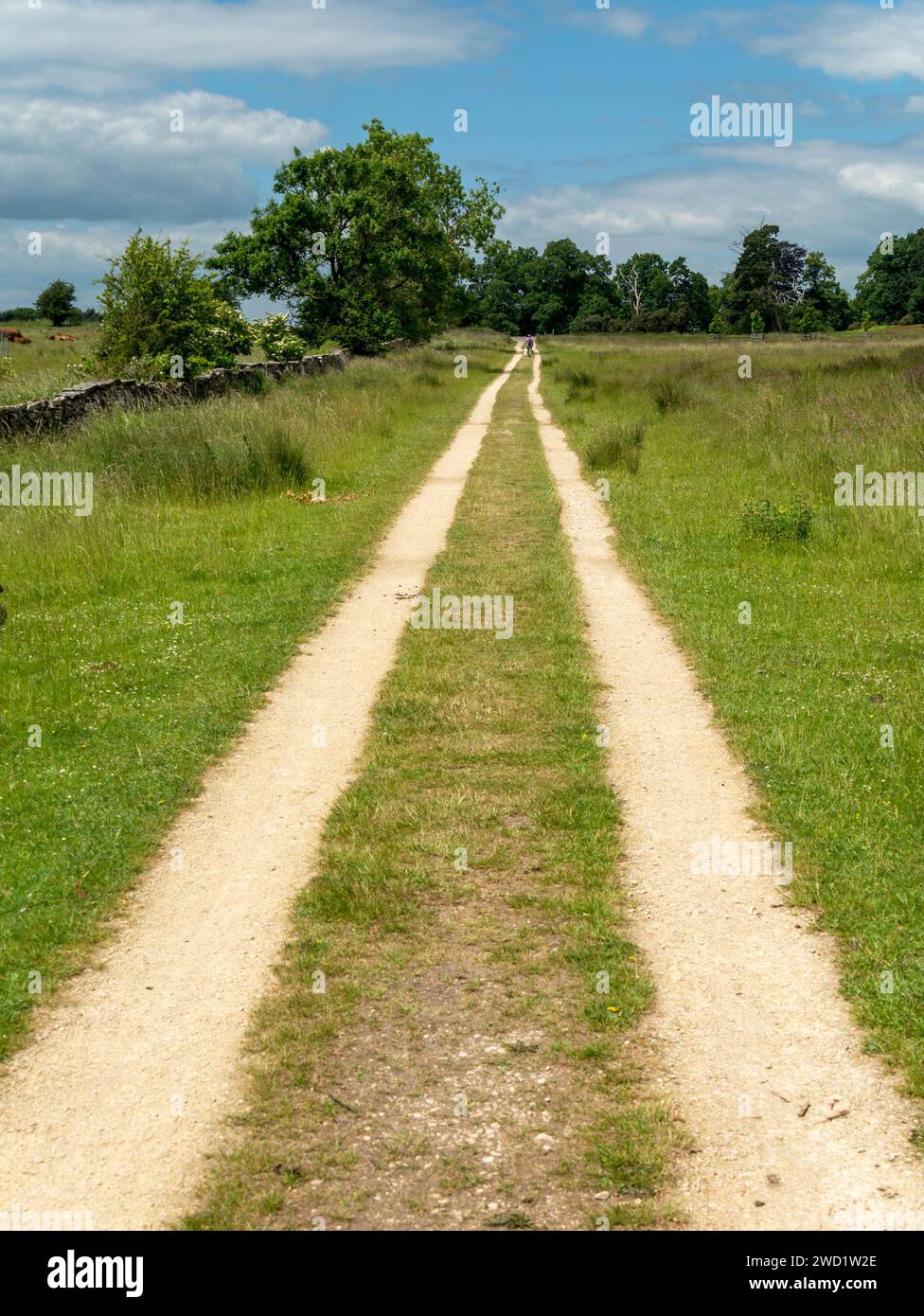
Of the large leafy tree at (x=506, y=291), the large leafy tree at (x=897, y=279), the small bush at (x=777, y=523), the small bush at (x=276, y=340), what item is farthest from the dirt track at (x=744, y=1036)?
the large leafy tree at (x=506, y=291)

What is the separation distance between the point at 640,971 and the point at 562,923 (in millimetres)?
468

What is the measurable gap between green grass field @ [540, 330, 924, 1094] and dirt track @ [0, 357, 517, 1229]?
2.34 metres

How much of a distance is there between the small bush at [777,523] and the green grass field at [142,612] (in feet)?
14.0

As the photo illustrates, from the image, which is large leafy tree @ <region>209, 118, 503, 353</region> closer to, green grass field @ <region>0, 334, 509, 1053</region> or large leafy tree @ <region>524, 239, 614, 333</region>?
green grass field @ <region>0, 334, 509, 1053</region>

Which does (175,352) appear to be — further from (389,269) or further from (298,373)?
(389,269)

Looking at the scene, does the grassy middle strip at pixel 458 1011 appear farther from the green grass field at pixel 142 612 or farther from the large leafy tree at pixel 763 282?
the large leafy tree at pixel 763 282

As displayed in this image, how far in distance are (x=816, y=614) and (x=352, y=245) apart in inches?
1334

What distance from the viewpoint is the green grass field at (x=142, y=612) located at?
5262mm

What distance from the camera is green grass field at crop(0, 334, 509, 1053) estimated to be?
5.26 m

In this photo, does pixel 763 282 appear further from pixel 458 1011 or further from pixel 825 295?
pixel 458 1011

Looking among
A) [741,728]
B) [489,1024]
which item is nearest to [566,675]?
[741,728]

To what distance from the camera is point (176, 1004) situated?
13.8 ft

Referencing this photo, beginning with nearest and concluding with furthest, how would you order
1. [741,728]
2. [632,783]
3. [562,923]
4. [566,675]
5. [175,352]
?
[562,923], [632,783], [741,728], [566,675], [175,352]
